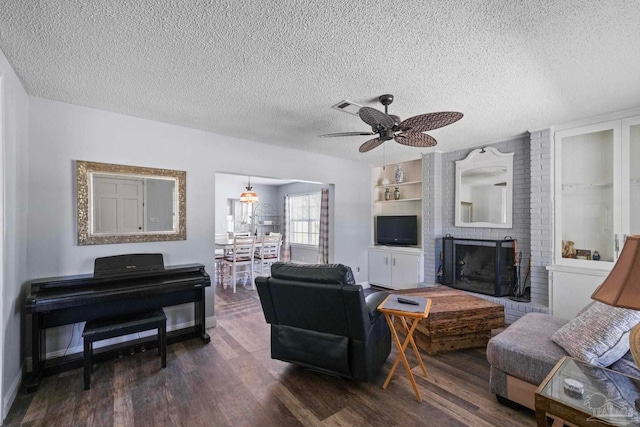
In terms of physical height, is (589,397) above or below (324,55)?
below

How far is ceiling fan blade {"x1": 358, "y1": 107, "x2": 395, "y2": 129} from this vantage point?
2184 millimetres

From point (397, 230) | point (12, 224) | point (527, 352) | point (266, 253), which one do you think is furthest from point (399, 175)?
point (12, 224)

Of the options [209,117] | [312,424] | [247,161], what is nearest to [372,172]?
[247,161]

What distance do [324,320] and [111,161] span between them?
9.04 feet

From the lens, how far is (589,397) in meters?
1.33

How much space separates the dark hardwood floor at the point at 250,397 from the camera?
75.9 inches

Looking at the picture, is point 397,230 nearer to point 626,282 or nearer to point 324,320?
point 324,320

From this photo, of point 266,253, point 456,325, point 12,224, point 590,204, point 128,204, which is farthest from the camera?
A: point 266,253

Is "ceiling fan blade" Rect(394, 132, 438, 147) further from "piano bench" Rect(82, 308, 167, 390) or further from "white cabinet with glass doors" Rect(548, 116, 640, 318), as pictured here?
"piano bench" Rect(82, 308, 167, 390)

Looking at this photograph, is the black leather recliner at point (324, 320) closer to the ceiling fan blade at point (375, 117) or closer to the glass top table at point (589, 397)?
the glass top table at point (589, 397)

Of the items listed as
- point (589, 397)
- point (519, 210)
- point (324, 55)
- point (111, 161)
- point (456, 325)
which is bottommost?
point (456, 325)

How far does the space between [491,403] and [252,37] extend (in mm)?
3030

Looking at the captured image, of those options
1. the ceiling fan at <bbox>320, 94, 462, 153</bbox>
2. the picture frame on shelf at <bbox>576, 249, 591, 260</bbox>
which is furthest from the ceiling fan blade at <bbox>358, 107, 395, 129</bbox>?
the picture frame on shelf at <bbox>576, 249, 591, 260</bbox>

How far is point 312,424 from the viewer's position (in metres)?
1.87
